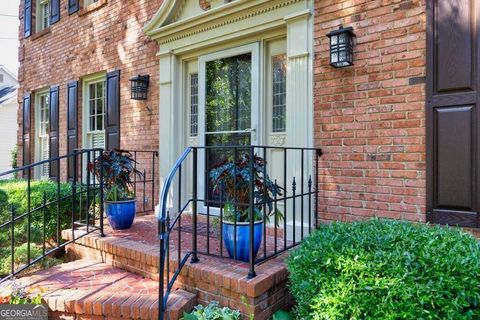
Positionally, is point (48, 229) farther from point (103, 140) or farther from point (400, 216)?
point (400, 216)

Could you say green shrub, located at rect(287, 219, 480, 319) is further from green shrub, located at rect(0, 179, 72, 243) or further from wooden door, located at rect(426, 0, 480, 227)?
green shrub, located at rect(0, 179, 72, 243)

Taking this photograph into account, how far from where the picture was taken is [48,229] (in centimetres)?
454

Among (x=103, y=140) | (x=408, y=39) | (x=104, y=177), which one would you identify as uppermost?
(x=408, y=39)

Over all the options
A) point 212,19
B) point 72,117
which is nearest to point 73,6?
point 72,117

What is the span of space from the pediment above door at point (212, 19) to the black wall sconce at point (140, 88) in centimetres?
48

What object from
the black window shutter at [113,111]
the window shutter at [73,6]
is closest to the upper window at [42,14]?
the window shutter at [73,6]

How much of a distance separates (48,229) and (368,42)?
417cm

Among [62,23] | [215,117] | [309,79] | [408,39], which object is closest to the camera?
[408,39]

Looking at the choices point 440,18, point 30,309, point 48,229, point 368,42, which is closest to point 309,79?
point 368,42

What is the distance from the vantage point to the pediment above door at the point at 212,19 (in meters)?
3.49

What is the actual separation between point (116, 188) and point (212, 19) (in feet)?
6.75

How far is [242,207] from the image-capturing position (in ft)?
8.67

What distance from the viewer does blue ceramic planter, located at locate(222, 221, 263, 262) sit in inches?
101

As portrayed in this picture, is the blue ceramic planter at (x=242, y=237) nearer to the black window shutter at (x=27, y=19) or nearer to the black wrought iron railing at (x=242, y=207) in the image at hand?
the black wrought iron railing at (x=242, y=207)
